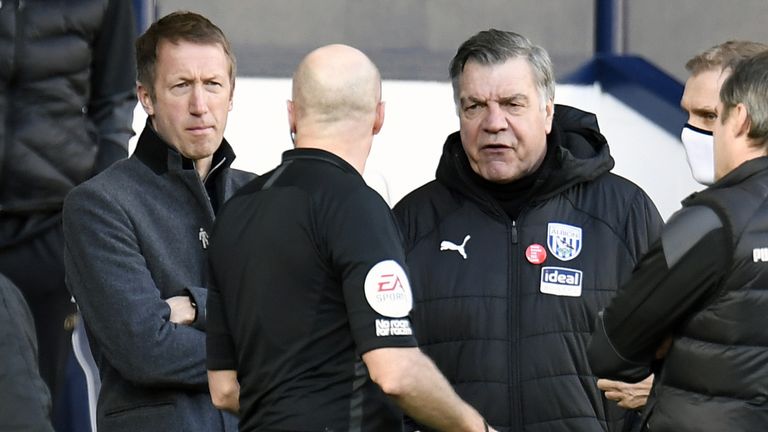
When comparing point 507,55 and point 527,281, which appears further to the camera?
point 507,55

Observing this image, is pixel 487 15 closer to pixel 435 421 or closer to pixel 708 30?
pixel 708 30

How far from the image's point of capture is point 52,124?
4.34 meters

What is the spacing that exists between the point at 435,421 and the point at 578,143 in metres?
1.36

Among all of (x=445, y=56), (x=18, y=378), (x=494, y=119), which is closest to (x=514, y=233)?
(x=494, y=119)

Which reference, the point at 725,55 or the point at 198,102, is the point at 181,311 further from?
the point at 725,55

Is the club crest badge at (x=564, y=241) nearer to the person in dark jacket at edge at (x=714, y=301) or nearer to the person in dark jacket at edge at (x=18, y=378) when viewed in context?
the person in dark jacket at edge at (x=714, y=301)

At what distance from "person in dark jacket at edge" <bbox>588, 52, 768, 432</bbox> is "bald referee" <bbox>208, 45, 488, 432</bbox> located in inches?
16.4

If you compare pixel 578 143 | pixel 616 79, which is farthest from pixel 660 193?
pixel 578 143

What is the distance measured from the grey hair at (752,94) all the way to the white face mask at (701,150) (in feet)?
3.21

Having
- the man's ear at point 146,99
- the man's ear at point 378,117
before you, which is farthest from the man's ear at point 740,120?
the man's ear at point 146,99

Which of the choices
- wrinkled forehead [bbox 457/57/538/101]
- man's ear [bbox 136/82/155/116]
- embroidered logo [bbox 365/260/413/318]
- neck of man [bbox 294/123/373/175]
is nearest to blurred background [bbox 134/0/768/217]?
man's ear [bbox 136/82/155/116]

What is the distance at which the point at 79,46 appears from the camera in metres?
4.39

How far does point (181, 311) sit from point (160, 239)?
0.66 ft

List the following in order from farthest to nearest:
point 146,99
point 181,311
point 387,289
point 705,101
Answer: point 705,101 < point 146,99 < point 181,311 < point 387,289
